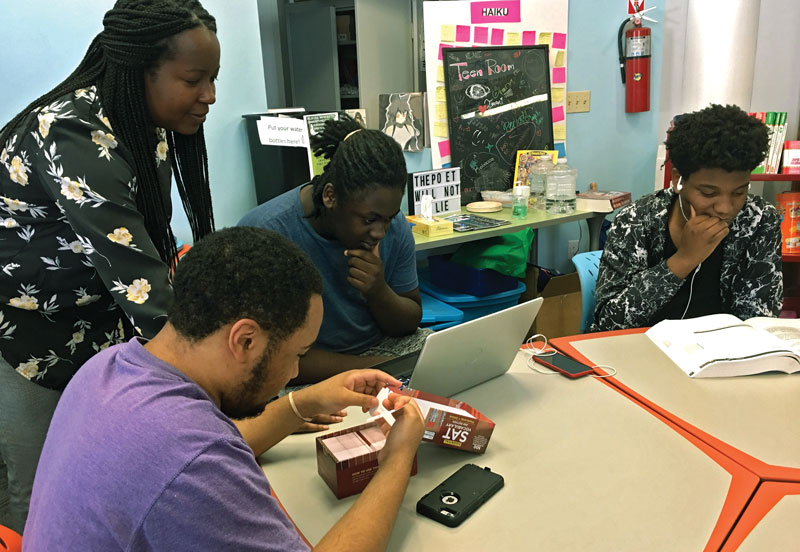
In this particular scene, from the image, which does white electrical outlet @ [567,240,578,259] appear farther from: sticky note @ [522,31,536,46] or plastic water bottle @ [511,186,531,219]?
sticky note @ [522,31,536,46]

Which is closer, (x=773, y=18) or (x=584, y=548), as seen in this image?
(x=584, y=548)

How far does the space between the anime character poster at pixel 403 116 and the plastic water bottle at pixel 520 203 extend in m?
0.61

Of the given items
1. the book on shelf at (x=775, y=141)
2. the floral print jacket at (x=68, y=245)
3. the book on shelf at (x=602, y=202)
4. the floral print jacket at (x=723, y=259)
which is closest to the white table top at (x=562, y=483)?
the floral print jacket at (x=68, y=245)

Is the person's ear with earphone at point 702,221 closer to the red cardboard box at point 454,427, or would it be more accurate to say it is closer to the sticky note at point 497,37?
the red cardboard box at point 454,427

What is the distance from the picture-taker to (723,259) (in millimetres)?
1869

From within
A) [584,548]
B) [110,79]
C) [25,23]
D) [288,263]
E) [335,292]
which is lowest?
[584,548]

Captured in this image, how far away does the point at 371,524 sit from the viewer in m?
0.86

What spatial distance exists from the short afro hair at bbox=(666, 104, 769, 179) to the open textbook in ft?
1.43

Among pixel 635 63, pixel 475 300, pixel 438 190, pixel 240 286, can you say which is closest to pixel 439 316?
pixel 475 300

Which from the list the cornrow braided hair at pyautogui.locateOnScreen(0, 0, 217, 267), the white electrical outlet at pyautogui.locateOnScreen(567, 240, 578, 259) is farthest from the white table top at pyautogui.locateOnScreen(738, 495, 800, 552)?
the white electrical outlet at pyautogui.locateOnScreen(567, 240, 578, 259)

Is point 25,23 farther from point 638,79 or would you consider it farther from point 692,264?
point 638,79

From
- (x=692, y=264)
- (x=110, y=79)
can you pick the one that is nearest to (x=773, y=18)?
(x=692, y=264)

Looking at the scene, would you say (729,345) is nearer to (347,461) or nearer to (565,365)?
(565,365)

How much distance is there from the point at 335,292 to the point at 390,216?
29 centimetres
